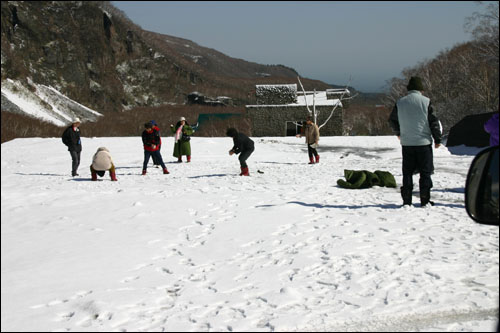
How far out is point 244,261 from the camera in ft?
19.0

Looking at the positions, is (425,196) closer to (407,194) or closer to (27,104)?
(407,194)

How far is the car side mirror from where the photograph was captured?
1.96 metres

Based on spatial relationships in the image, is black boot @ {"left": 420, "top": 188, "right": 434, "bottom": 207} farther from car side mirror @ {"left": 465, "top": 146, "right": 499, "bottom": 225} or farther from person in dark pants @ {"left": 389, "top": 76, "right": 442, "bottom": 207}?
car side mirror @ {"left": 465, "top": 146, "right": 499, "bottom": 225}

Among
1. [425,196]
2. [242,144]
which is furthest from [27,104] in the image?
[425,196]

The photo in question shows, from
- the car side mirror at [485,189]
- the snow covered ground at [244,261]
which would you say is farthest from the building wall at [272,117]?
the car side mirror at [485,189]

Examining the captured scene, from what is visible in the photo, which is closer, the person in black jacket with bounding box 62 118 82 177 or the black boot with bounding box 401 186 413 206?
the black boot with bounding box 401 186 413 206

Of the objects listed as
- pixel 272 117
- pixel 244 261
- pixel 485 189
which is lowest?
pixel 244 261

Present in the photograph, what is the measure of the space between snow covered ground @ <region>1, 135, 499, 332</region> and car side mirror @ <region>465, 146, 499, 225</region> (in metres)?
1.90

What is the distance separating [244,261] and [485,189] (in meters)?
4.10

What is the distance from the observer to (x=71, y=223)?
7.64m

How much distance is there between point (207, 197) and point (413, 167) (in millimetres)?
4112

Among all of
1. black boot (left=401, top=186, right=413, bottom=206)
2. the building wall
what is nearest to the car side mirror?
black boot (left=401, top=186, right=413, bottom=206)

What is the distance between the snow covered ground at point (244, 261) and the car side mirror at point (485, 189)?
1898 millimetres

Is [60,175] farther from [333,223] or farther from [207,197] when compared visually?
[333,223]
